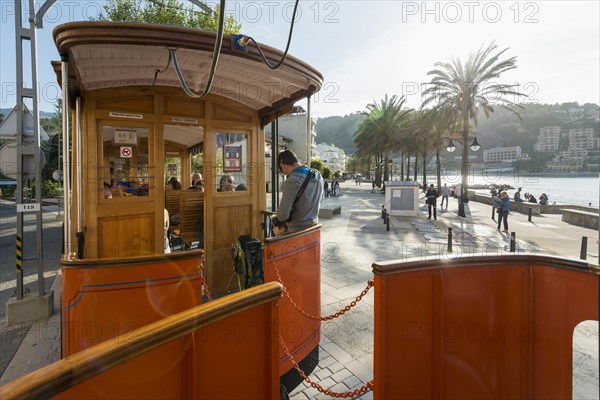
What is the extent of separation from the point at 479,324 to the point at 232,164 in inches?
163

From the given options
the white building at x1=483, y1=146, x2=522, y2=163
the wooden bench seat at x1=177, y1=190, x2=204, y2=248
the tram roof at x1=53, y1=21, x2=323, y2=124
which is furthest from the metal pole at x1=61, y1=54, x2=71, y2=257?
A: the white building at x1=483, y1=146, x2=522, y2=163

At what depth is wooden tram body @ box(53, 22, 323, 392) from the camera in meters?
2.85

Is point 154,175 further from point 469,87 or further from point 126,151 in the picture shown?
point 469,87

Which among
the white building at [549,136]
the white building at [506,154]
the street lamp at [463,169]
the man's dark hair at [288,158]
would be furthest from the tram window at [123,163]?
the white building at [549,136]

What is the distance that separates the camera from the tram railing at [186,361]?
1280 mm

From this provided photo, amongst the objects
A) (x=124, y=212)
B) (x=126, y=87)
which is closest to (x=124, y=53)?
(x=126, y=87)

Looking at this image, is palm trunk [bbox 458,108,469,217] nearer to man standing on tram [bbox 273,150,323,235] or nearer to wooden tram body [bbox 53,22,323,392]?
wooden tram body [bbox 53,22,323,392]

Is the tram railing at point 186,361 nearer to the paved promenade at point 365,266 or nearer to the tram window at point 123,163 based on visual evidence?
the paved promenade at point 365,266

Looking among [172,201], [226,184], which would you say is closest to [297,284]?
[226,184]

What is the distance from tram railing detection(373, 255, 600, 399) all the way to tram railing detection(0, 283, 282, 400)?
90 cm

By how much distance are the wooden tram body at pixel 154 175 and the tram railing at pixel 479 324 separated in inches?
49.2

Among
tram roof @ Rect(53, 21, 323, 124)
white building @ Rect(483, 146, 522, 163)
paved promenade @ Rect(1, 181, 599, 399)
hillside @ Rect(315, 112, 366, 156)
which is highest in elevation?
hillside @ Rect(315, 112, 366, 156)

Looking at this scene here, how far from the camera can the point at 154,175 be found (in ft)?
15.6

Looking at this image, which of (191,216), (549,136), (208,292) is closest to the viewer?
(208,292)
